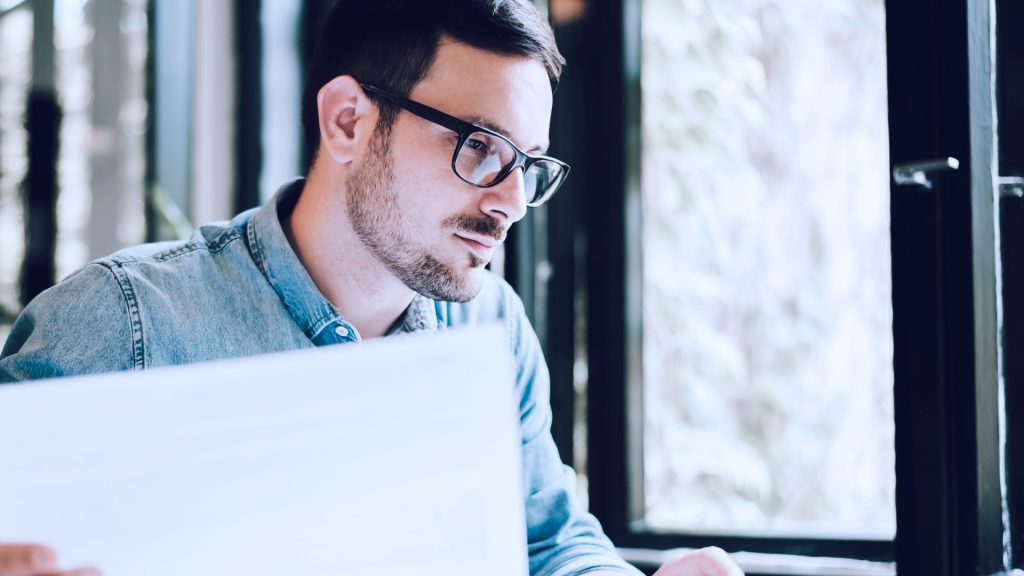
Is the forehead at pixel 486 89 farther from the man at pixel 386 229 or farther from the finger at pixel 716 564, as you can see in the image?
the finger at pixel 716 564

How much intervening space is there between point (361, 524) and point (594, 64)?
1223 millimetres

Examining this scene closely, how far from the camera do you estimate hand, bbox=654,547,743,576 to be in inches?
30.5

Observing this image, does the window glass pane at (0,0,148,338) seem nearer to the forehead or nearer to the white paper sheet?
the forehead

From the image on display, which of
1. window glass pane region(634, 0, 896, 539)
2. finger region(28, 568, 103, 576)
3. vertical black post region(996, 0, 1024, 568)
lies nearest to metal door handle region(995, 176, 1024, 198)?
vertical black post region(996, 0, 1024, 568)

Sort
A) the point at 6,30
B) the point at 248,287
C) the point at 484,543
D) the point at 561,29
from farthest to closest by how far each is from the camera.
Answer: the point at 6,30 < the point at 561,29 < the point at 248,287 < the point at 484,543

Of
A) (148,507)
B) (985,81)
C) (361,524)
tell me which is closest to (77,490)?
(148,507)

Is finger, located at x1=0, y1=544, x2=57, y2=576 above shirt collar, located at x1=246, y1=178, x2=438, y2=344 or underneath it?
underneath

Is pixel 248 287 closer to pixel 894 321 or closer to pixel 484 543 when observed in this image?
pixel 484 543

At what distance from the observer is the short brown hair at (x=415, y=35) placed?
1.00m

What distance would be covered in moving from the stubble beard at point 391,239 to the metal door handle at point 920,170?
46 cm

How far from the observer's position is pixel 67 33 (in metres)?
1.86

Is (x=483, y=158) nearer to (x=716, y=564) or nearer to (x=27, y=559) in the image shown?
(x=716, y=564)

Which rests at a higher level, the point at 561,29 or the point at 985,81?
the point at 561,29

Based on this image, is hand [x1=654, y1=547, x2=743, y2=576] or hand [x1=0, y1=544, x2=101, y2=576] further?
hand [x1=654, y1=547, x2=743, y2=576]
